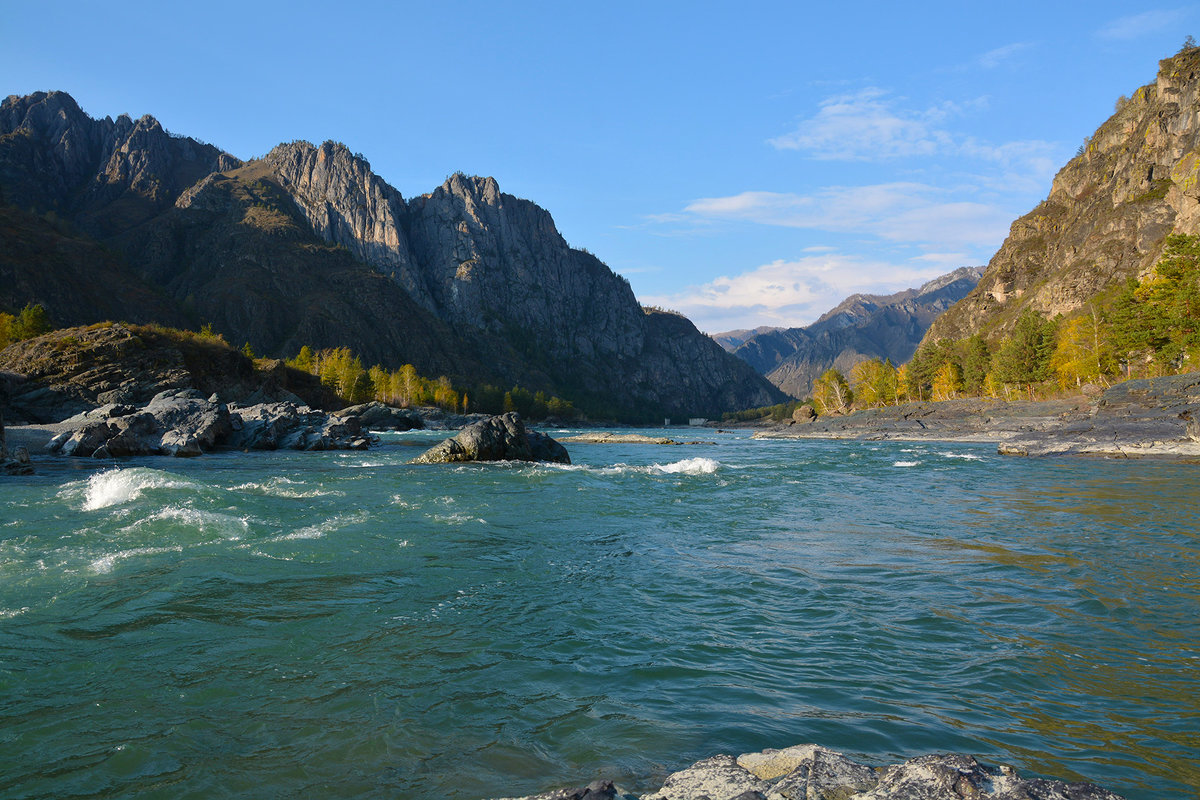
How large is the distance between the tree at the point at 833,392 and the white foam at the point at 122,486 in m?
138

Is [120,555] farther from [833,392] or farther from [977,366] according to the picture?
[833,392]

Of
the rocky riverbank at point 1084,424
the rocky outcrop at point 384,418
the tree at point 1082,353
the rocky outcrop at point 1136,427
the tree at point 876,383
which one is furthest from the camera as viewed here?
the tree at point 876,383

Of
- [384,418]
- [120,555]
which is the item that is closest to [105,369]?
[384,418]

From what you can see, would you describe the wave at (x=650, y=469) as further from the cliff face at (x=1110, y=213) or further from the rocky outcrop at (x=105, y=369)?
the cliff face at (x=1110, y=213)

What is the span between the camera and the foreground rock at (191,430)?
114 feet

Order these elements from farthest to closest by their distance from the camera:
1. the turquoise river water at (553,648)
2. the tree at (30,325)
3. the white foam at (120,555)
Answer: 1. the tree at (30,325)
2. the white foam at (120,555)
3. the turquoise river water at (553,648)

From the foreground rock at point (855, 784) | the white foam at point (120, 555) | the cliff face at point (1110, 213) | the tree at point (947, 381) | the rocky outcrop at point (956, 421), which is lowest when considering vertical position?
the rocky outcrop at point (956, 421)

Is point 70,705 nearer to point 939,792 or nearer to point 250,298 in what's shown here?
point 939,792

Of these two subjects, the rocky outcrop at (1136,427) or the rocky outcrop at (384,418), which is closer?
the rocky outcrop at (1136,427)

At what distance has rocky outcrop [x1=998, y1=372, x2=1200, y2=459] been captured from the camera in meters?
36.7

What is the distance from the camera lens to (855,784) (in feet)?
12.4

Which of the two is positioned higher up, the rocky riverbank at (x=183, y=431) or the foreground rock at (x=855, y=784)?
the rocky riverbank at (x=183, y=431)

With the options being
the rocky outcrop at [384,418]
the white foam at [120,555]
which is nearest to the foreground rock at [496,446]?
the white foam at [120,555]

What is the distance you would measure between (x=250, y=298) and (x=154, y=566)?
20579 cm
